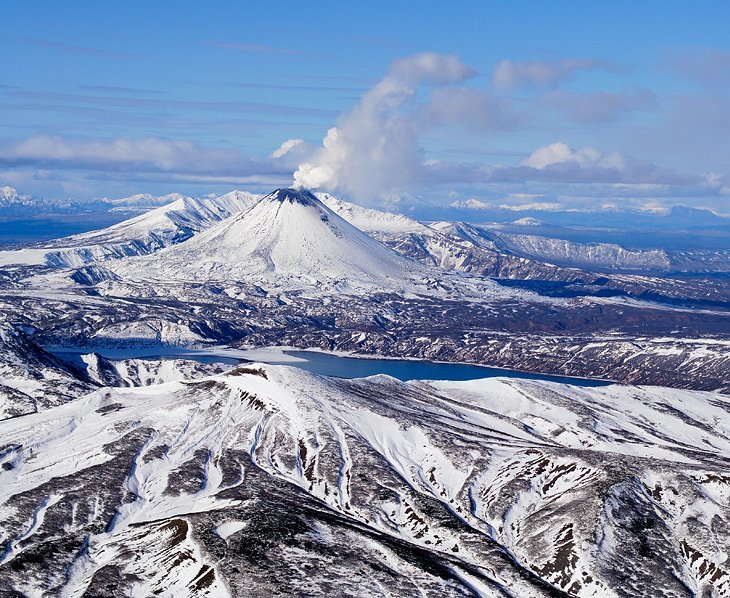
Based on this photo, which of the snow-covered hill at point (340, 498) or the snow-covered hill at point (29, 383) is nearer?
the snow-covered hill at point (340, 498)

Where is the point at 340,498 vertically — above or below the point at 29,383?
below

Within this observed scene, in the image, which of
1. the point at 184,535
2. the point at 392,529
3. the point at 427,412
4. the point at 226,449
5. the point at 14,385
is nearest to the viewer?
the point at 184,535

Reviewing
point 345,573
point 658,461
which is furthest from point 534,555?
point 658,461

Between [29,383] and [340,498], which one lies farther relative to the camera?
[29,383]

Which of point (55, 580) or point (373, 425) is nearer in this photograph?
point (55, 580)

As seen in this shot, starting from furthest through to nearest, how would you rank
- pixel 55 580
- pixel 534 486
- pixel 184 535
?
1. pixel 534 486
2. pixel 184 535
3. pixel 55 580

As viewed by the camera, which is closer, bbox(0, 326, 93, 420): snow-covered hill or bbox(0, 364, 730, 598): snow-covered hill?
bbox(0, 364, 730, 598): snow-covered hill

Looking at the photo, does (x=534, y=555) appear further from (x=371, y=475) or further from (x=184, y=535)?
(x=184, y=535)
